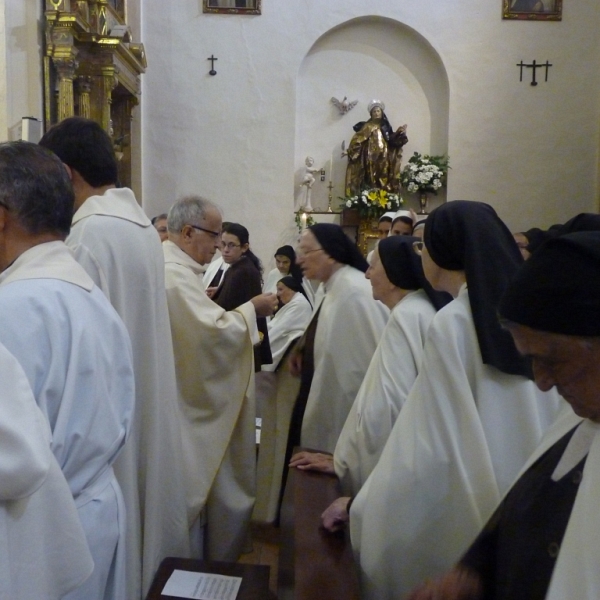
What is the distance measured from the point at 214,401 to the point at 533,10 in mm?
9715

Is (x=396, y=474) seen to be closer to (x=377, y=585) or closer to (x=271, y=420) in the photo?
(x=377, y=585)

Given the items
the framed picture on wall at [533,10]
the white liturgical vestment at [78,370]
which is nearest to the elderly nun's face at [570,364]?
the white liturgical vestment at [78,370]

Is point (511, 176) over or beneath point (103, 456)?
over

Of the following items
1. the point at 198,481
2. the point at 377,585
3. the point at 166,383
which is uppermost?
the point at 166,383

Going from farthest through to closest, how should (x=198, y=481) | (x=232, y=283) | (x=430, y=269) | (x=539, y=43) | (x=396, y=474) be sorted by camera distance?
(x=539, y=43) → (x=232, y=283) → (x=198, y=481) → (x=430, y=269) → (x=396, y=474)

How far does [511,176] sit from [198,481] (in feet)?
29.5

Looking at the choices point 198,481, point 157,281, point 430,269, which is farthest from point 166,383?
point 430,269

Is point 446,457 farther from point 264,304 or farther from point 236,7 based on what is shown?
point 236,7

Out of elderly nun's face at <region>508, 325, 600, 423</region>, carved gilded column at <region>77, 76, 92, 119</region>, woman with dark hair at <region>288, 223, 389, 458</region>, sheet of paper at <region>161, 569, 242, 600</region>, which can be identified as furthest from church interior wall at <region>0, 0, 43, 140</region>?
elderly nun's face at <region>508, 325, 600, 423</region>

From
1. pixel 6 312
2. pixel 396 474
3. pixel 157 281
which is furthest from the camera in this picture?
pixel 157 281

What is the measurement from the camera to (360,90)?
11.3 metres

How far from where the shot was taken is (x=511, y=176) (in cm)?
1109

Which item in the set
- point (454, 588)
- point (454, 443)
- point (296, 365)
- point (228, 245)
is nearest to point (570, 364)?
point (454, 588)

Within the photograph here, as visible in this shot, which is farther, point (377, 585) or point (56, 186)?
point (377, 585)
